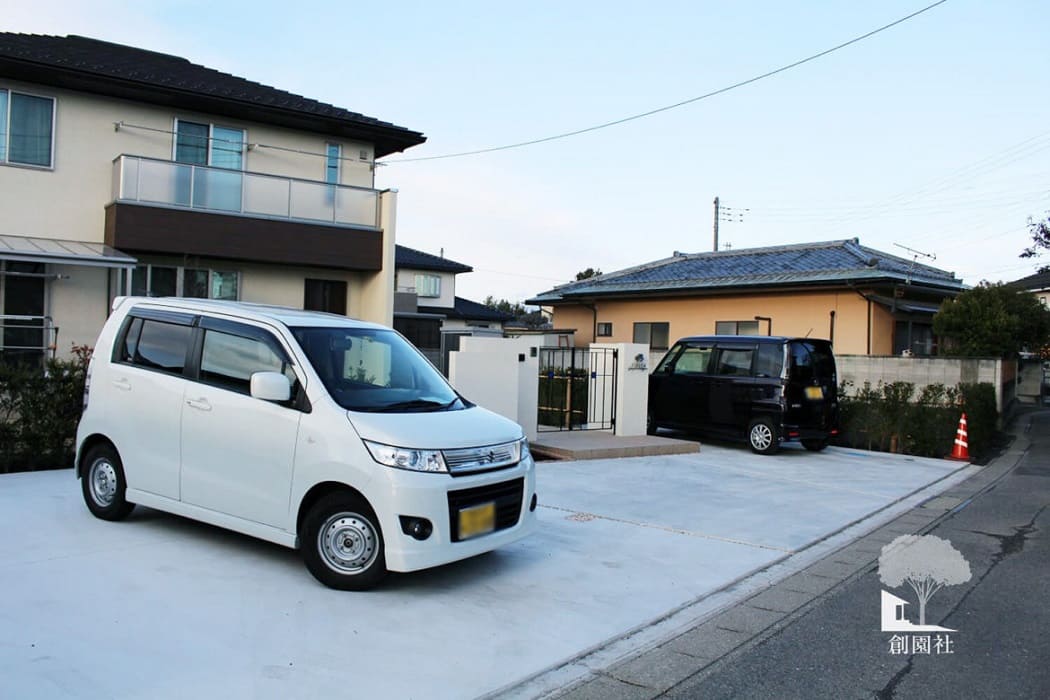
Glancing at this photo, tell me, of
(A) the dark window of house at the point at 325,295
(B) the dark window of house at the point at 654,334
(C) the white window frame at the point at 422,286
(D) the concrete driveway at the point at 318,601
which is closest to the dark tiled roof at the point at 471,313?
(C) the white window frame at the point at 422,286

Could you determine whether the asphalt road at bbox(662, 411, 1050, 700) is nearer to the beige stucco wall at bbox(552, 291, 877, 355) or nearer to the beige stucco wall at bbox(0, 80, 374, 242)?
the beige stucco wall at bbox(552, 291, 877, 355)

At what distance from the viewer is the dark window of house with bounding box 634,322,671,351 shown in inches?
896

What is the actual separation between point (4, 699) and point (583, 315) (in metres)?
22.7

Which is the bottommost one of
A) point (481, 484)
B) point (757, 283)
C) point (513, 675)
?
point (513, 675)

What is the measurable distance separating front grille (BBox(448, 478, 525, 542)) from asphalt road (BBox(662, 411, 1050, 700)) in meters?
1.76

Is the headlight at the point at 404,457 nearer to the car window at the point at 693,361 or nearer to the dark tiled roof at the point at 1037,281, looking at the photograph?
the car window at the point at 693,361

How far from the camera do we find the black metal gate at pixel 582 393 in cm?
1341

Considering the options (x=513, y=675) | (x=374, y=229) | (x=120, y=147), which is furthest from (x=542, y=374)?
(x=513, y=675)

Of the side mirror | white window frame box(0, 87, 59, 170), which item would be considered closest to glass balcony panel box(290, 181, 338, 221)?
white window frame box(0, 87, 59, 170)

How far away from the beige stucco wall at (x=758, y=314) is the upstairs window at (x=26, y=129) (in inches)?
621

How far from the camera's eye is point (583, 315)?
25547 mm

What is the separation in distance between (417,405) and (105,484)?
2.82m

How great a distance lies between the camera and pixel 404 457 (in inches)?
192

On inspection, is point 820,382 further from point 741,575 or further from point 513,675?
point 513,675
